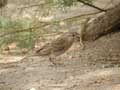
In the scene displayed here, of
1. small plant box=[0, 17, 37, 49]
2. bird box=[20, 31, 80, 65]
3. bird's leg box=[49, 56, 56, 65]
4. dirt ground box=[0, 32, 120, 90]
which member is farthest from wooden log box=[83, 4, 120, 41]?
small plant box=[0, 17, 37, 49]

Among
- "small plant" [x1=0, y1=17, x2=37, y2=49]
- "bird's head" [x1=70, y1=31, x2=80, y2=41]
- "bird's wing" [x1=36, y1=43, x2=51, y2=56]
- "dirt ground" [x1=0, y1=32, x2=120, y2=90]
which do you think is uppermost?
"small plant" [x1=0, y1=17, x2=37, y2=49]

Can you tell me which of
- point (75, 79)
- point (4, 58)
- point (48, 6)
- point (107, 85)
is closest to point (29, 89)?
point (75, 79)

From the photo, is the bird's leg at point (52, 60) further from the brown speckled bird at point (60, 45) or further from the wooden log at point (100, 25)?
the wooden log at point (100, 25)

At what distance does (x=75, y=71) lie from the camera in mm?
9320

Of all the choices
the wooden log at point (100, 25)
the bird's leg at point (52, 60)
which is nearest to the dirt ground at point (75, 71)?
the bird's leg at point (52, 60)

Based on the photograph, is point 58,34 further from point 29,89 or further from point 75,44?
point 29,89

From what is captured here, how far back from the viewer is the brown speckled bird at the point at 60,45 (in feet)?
37.1

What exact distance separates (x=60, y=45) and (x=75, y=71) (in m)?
2.20

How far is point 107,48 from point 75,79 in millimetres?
2056

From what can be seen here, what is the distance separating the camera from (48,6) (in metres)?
9.88

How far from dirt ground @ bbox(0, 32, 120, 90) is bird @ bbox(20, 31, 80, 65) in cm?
27

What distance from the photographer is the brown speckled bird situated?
11311 mm

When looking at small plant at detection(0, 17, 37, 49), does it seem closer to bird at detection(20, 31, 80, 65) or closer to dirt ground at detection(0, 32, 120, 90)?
dirt ground at detection(0, 32, 120, 90)

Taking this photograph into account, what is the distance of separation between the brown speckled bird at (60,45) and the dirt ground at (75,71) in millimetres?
279
